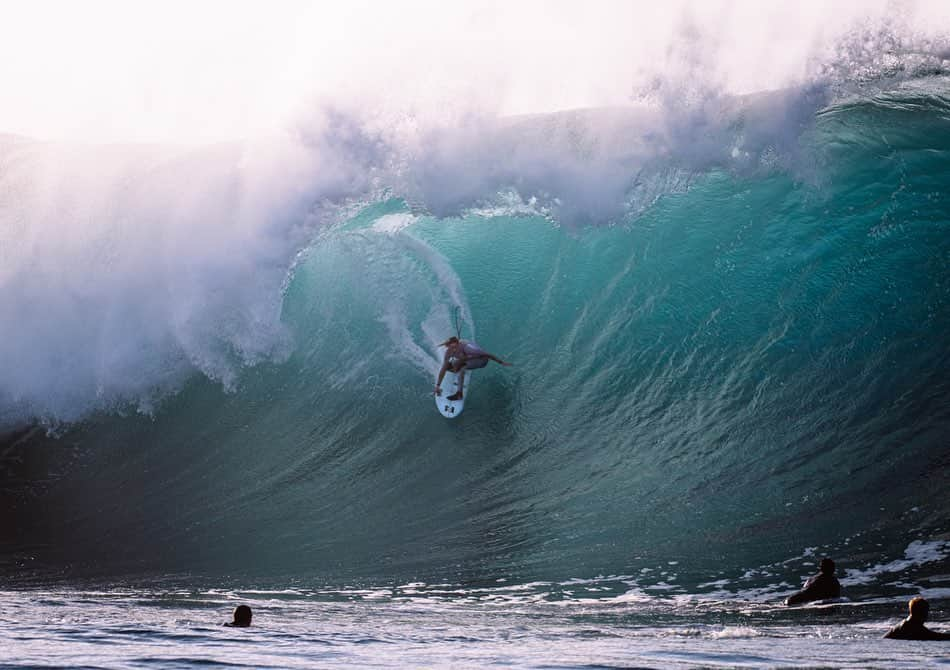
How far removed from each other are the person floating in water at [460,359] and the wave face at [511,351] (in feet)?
0.80

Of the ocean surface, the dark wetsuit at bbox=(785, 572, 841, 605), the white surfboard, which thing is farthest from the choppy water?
the white surfboard

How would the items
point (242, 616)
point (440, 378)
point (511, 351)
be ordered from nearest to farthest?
1. point (242, 616)
2. point (440, 378)
3. point (511, 351)

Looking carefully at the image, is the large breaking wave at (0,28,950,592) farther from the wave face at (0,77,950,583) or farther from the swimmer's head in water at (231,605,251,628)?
the swimmer's head in water at (231,605,251,628)

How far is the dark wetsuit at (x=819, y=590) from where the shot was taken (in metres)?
6.73

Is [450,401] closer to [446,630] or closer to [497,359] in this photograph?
[497,359]

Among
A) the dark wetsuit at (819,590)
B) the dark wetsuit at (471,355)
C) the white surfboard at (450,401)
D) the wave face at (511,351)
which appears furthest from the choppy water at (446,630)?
the dark wetsuit at (471,355)

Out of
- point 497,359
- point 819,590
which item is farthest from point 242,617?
point 497,359

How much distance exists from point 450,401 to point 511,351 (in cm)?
103

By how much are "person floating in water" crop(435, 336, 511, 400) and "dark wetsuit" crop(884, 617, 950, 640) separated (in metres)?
5.96

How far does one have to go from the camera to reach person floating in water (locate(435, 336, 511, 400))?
35.6 ft

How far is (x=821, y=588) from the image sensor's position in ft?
22.1

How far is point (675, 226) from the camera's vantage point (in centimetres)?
1184

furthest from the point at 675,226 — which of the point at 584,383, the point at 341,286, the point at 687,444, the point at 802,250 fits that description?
the point at 341,286

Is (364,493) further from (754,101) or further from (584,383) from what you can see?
(754,101)
